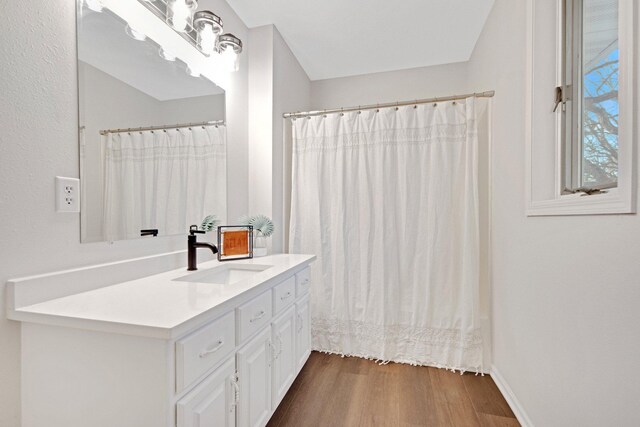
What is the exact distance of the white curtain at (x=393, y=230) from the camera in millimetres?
2090

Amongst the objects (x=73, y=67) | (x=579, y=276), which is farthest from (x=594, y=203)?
(x=73, y=67)

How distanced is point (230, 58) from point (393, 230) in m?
1.61

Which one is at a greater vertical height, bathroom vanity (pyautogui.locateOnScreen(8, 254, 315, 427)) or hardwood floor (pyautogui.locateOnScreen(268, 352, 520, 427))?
bathroom vanity (pyautogui.locateOnScreen(8, 254, 315, 427))

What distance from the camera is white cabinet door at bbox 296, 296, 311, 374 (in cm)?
178

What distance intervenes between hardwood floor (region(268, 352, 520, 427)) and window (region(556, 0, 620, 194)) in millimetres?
1304

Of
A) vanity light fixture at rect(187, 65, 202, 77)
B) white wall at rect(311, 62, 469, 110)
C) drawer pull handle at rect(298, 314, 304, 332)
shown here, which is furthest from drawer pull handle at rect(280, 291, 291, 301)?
white wall at rect(311, 62, 469, 110)

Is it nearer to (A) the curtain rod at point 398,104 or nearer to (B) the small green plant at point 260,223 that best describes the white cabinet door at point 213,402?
(B) the small green plant at point 260,223

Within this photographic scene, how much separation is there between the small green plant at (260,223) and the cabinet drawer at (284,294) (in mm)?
457

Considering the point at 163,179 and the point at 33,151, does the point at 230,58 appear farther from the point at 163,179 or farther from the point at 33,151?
the point at 33,151

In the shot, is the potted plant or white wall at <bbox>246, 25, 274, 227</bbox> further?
white wall at <bbox>246, 25, 274, 227</bbox>

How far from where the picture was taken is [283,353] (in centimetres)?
157

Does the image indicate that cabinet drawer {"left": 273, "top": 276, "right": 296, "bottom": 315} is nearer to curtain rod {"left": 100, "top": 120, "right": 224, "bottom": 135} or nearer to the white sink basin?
the white sink basin

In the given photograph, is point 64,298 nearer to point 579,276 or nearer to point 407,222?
point 579,276

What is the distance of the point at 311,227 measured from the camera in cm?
239
